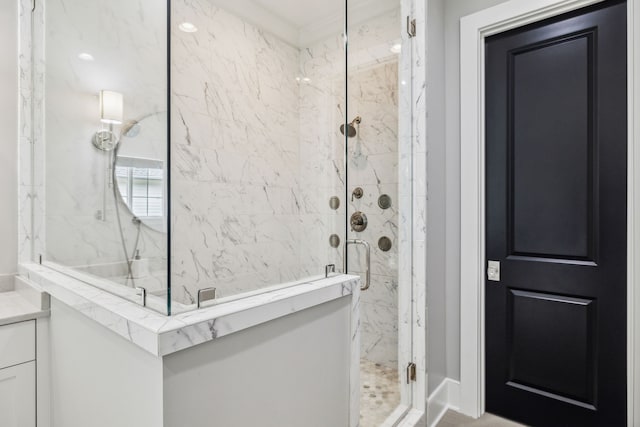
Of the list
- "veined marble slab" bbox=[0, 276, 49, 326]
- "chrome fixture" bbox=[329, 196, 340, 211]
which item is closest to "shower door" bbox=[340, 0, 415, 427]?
"chrome fixture" bbox=[329, 196, 340, 211]

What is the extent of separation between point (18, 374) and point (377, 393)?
1794 mm

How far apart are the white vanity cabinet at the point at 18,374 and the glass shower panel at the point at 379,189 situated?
4.80 ft

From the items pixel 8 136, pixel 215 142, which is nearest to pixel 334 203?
pixel 215 142

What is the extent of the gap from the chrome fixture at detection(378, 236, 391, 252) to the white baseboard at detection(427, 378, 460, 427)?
0.86m

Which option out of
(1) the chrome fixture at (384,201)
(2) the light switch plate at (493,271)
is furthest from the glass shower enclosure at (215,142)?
(2) the light switch plate at (493,271)

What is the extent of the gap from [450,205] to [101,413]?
1930mm

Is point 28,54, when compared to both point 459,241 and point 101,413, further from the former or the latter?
point 459,241

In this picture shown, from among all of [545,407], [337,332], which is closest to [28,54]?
[337,332]

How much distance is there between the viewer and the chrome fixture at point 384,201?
205cm

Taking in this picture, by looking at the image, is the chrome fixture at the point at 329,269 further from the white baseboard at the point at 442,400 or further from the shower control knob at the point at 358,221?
the white baseboard at the point at 442,400

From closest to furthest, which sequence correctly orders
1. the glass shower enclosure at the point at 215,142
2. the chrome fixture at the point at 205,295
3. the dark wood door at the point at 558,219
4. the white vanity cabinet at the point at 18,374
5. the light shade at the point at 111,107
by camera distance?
the chrome fixture at the point at 205,295 < the glass shower enclosure at the point at 215,142 < the light shade at the point at 111,107 < the white vanity cabinet at the point at 18,374 < the dark wood door at the point at 558,219

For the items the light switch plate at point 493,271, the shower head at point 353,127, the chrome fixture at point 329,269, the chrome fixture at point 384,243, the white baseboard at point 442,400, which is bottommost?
the white baseboard at point 442,400

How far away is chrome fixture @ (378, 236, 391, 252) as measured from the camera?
2.07m

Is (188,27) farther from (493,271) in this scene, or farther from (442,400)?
(442,400)
